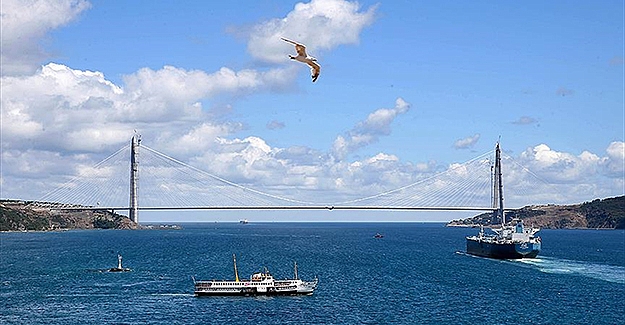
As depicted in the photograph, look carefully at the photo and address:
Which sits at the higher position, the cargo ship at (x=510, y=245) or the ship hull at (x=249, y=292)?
the cargo ship at (x=510, y=245)

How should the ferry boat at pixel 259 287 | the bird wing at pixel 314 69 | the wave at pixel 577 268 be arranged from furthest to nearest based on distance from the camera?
the wave at pixel 577 268 → the ferry boat at pixel 259 287 → the bird wing at pixel 314 69

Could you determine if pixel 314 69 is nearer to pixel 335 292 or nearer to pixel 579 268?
pixel 335 292

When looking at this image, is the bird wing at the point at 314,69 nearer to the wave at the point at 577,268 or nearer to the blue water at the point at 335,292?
the blue water at the point at 335,292

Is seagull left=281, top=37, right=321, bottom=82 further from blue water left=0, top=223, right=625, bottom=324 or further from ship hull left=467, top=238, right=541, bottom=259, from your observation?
ship hull left=467, top=238, right=541, bottom=259

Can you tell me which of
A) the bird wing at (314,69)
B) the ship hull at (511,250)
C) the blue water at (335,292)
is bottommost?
the blue water at (335,292)

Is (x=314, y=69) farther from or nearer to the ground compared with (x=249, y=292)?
farther from the ground

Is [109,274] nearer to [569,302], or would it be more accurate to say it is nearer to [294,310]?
[294,310]

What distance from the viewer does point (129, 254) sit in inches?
5674

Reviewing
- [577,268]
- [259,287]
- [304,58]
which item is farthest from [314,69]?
[577,268]

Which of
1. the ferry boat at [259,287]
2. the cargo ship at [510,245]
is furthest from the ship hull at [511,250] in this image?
the ferry boat at [259,287]

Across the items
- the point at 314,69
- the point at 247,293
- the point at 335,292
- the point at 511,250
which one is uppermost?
the point at 314,69

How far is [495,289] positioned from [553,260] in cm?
4583

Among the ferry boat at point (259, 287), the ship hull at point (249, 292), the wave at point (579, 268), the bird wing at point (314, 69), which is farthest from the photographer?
the wave at point (579, 268)

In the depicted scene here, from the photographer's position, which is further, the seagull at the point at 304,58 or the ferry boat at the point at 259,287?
the ferry boat at the point at 259,287
